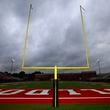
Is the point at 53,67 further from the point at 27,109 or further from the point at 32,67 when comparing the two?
the point at 27,109

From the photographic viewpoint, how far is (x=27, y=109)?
490 centimetres

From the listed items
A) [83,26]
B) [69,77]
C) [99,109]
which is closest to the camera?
[99,109]

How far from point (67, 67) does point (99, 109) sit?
146 cm

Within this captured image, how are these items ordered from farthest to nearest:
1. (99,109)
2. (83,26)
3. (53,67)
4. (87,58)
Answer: (83,26) < (87,58) < (53,67) < (99,109)

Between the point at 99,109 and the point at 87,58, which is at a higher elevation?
the point at 87,58

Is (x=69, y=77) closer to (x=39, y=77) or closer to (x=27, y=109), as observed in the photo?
(x=39, y=77)

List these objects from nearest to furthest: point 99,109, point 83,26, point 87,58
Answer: point 99,109 < point 87,58 < point 83,26

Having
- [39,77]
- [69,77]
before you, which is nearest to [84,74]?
[69,77]

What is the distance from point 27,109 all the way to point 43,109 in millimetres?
391

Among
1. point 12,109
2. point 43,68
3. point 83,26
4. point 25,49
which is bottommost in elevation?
point 12,109

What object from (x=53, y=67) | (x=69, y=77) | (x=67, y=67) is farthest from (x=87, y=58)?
(x=69, y=77)

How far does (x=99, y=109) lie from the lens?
4.83m

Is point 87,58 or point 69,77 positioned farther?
point 69,77

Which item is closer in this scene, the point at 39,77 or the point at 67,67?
the point at 67,67
